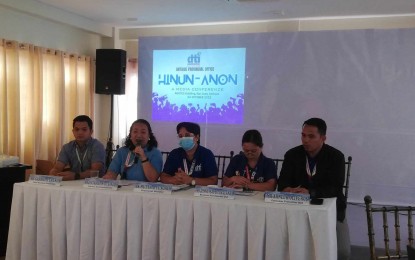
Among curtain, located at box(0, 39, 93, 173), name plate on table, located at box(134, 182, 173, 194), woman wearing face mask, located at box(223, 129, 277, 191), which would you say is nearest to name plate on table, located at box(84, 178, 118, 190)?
name plate on table, located at box(134, 182, 173, 194)

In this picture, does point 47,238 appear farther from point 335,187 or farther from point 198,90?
point 198,90

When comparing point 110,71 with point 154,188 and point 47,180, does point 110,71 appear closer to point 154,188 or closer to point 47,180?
point 47,180

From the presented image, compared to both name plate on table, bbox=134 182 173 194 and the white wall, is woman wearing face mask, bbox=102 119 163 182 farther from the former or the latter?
the white wall

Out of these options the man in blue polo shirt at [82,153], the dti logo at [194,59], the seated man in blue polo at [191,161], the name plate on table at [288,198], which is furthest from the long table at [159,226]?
the dti logo at [194,59]

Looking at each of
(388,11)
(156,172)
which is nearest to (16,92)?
(156,172)

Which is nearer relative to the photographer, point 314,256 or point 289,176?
point 314,256

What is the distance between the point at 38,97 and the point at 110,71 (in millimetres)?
1091

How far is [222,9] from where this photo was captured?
198 inches

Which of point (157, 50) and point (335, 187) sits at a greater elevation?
point (157, 50)

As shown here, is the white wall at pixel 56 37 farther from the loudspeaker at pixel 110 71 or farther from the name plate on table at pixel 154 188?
the name plate on table at pixel 154 188

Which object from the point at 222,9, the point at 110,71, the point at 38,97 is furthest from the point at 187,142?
the point at 110,71

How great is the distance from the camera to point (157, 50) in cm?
553

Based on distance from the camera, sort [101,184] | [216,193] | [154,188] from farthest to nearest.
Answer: [101,184] → [154,188] → [216,193]

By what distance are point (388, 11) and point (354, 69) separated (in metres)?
0.92
